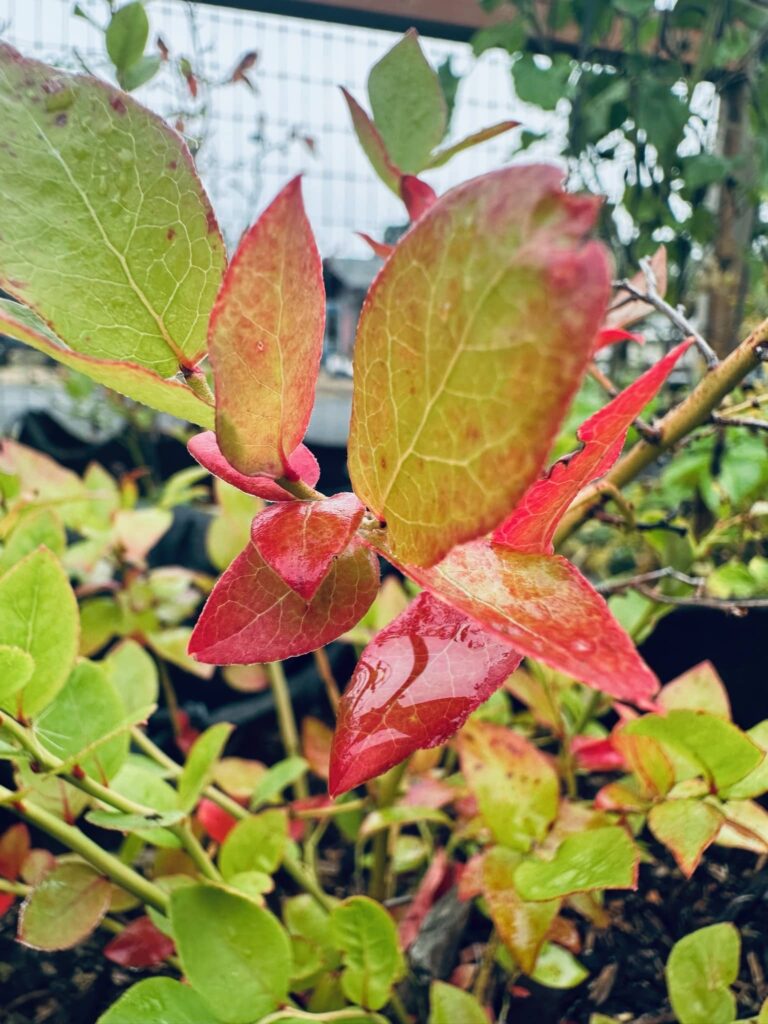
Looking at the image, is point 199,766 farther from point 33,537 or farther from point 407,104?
point 407,104

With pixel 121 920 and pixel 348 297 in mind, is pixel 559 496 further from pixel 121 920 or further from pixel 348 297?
pixel 348 297

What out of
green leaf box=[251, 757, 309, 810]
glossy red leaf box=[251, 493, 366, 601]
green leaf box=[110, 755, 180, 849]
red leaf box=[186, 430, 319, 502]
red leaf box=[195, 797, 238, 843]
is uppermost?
red leaf box=[186, 430, 319, 502]

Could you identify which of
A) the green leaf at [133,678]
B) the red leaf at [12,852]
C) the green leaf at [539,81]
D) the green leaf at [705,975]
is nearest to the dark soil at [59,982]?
the red leaf at [12,852]

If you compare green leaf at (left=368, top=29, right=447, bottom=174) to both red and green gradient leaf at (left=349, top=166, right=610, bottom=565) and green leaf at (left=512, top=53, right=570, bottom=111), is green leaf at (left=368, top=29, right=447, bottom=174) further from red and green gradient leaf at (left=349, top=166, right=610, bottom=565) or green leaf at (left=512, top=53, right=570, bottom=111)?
green leaf at (left=512, top=53, right=570, bottom=111)

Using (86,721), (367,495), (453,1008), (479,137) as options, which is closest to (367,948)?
(453,1008)

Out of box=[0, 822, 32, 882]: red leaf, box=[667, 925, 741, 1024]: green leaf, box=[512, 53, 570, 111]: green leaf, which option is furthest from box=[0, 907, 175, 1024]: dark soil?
box=[512, 53, 570, 111]: green leaf

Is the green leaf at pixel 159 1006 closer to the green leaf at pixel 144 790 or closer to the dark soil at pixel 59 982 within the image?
the green leaf at pixel 144 790
